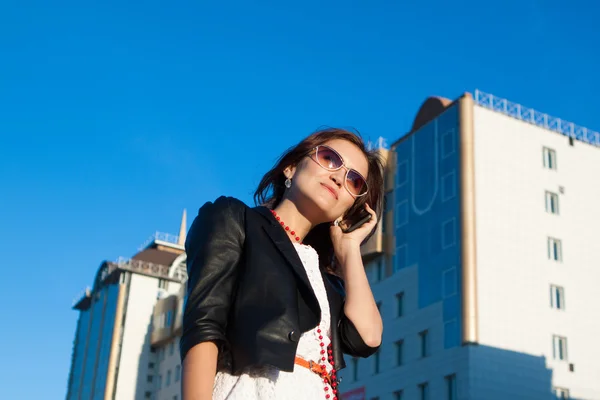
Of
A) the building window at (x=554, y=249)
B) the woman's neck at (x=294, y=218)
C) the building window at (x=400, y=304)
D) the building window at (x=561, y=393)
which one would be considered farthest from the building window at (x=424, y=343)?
the woman's neck at (x=294, y=218)

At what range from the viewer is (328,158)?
15.4ft

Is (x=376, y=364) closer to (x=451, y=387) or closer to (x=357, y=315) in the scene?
(x=451, y=387)

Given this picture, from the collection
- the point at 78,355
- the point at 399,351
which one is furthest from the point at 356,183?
the point at 78,355

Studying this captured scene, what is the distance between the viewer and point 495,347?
134ft

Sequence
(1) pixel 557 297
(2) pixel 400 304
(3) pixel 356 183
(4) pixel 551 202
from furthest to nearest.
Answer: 1. (2) pixel 400 304
2. (4) pixel 551 202
3. (1) pixel 557 297
4. (3) pixel 356 183

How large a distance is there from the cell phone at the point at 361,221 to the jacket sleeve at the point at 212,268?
762 mm

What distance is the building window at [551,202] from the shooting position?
1788 inches

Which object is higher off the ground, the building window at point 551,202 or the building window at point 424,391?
the building window at point 551,202

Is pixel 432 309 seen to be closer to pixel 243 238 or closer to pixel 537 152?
pixel 537 152

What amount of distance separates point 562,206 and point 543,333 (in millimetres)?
6668

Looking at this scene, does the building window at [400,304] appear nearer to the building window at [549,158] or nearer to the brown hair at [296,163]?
the building window at [549,158]

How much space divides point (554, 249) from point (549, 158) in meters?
4.60

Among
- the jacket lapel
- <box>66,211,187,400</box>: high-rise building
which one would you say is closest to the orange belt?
the jacket lapel

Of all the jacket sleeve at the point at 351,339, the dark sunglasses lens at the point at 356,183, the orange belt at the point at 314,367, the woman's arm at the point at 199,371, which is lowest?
the woman's arm at the point at 199,371
